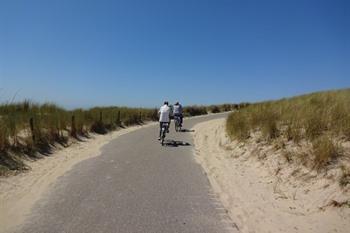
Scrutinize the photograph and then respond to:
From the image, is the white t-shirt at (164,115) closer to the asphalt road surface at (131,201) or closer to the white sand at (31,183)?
the white sand at (31,183)

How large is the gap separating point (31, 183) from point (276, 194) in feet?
19.1

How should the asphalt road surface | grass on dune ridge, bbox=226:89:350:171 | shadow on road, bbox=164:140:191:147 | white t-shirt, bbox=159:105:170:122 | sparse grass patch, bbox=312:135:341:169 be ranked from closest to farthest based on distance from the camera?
the asphalt road surface
sparse grass patch, bbox=312:135:341:169
grass on dune ridge, bbox=226:89:350:171
shadow on road, bbox=164:140:191:147
white t-shirt, bbox=159:105:170:122

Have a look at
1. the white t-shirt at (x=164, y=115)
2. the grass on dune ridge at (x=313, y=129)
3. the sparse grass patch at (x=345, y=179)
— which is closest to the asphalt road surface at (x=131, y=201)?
the sparse grass patch at (x=345, y=179)

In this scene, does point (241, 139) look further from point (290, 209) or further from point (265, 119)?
point (290, 209)

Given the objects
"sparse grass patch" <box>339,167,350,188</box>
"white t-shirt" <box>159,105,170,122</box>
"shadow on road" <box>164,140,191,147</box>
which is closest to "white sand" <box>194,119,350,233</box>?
"sparse grass patch" <box>339,167,350,188</box>

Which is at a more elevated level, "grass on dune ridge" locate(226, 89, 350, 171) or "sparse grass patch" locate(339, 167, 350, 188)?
"grass on dune ridge" locate(226, 89, 350, 171)

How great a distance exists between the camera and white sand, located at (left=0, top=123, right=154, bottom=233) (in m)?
6.24

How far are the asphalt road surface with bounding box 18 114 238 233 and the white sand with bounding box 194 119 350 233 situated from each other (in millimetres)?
419

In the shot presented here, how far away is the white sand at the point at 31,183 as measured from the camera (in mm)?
6238

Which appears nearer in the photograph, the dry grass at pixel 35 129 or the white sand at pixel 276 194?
the white sand at pixel 276 194

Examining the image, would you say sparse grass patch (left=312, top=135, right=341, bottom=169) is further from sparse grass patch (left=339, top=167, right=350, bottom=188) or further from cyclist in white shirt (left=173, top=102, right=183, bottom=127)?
cyclist in white shirt (left=173, top=102, right=183, bottom=127)

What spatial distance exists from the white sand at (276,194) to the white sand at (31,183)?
12.9 feet

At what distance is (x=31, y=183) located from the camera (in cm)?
845

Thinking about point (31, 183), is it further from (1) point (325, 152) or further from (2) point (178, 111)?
(2) point (178, 111)
